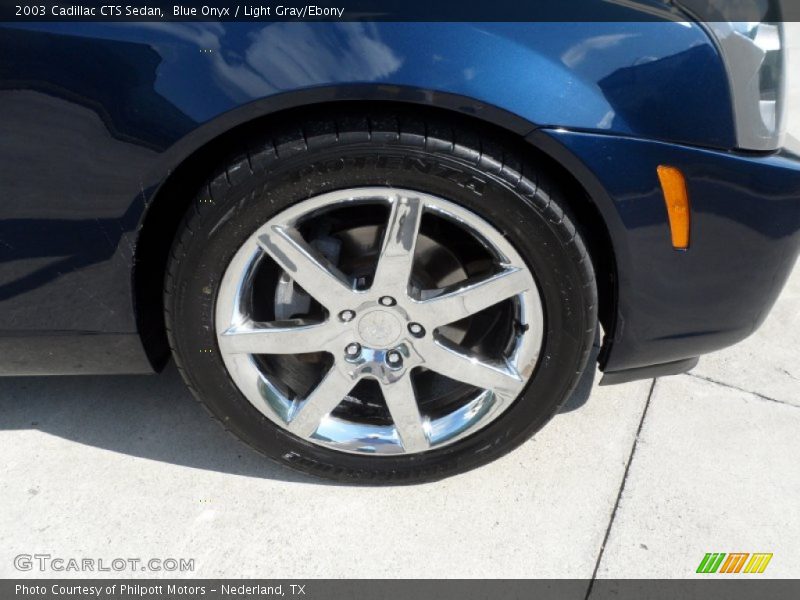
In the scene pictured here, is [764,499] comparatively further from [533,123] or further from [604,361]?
[533,123]

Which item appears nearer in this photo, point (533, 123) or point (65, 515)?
point (533, 123)

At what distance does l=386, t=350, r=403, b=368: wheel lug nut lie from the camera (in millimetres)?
1812

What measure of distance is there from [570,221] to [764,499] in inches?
38.1

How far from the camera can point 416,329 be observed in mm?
1776

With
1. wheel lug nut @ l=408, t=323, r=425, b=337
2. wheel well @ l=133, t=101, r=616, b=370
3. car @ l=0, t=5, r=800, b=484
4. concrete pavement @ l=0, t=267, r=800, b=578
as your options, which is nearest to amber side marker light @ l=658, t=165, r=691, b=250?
car @ l=0, t=5, r=800, b=484

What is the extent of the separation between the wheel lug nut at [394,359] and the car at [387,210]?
1cm

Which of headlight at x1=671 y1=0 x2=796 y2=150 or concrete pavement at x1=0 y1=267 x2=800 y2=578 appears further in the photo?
concrete pavement at x1=0 y1=267 x2=800 y2=578

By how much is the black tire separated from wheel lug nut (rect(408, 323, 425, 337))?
292 millimetres

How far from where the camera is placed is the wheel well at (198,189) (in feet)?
5.28

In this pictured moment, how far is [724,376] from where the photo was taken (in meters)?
2.39

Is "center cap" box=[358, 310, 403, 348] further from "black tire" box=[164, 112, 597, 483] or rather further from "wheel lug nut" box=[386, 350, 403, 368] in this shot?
"black tire" box=[164, 112, 597, 483]

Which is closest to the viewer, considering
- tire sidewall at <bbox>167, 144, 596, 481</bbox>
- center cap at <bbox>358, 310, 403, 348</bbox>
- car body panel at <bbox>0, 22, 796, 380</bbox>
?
car body panel at <bbox>0, 22, 796, 380</bbox>

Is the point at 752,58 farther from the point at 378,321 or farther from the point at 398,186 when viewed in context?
the point at 378,321
